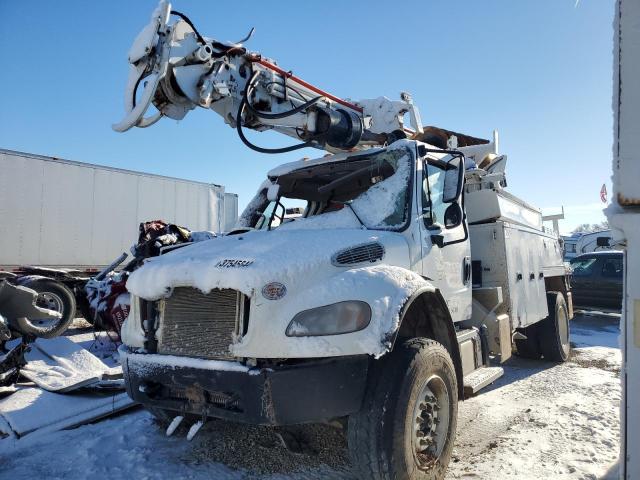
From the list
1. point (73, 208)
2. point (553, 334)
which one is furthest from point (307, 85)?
point (73, 208)

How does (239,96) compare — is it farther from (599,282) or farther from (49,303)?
(599,282)

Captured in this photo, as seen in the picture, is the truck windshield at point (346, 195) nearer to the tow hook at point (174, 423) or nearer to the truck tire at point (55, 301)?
the tow hook at point (174, 423)

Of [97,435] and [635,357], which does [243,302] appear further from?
[97,435]

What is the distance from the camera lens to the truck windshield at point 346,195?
151 inches

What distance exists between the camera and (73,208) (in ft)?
38.5

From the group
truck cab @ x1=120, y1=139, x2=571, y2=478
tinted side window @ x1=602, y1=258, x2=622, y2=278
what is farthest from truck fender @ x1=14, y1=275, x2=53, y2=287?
tinted side window @ x1=602, y1=258, x2=622, y2=278

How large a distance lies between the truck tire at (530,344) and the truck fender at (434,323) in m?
4.13

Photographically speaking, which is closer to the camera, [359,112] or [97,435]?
[97,435]

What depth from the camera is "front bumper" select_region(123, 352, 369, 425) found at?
2.65m

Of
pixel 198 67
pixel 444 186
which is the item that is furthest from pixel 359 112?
pixel 198 67

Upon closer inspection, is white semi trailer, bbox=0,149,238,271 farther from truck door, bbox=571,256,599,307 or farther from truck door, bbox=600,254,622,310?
truck door, bbox=600,254,622,310

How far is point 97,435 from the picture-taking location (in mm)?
4059

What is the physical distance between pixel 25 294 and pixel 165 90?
4.12 meters

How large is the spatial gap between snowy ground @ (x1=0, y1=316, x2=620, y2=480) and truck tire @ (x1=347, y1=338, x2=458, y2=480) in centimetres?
49
